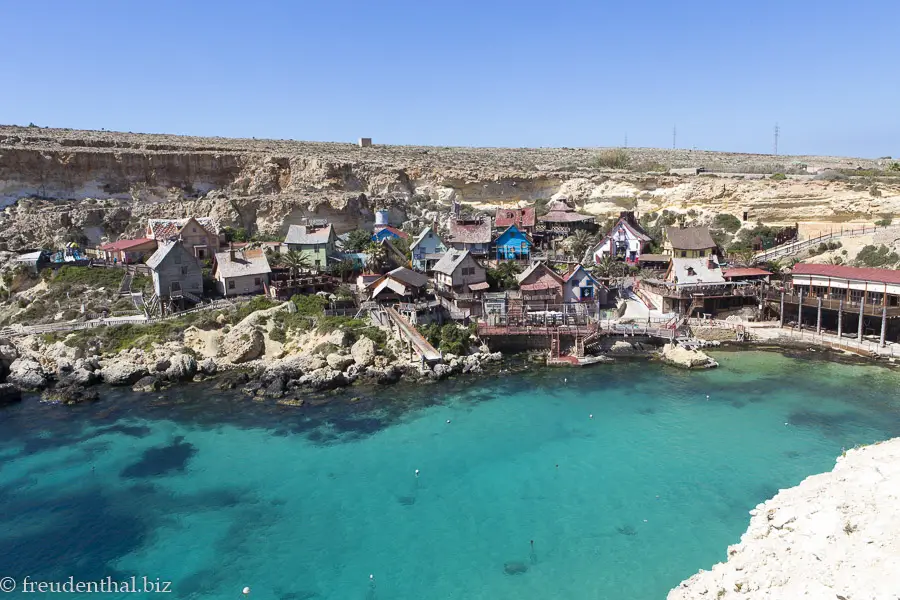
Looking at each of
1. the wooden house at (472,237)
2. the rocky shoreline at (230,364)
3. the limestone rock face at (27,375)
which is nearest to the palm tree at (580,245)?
the wooden house at (472,237)

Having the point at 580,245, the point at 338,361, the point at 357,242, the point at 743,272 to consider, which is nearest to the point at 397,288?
the point at 338,361

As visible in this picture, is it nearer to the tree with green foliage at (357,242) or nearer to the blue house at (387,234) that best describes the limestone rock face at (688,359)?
the tree with green foliage at (357,242)

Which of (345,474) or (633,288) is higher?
(633,288)

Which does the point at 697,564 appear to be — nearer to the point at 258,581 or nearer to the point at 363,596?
the point at 363,596

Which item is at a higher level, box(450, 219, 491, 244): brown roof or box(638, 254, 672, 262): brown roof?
box(450, 219, 491, 244): brown roof

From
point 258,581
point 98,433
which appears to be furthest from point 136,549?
point 98,433

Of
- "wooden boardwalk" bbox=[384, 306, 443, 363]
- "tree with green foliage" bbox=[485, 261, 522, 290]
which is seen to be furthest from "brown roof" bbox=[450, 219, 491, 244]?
"wooden boardwalk" bbox=[384, 306, 443, 363]

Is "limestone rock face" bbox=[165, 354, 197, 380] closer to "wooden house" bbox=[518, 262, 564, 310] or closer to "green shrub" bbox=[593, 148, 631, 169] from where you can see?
"wooden house" bbox=[518, 262, 564, 310]

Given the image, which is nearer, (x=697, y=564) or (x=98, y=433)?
(x=697, y=564)
